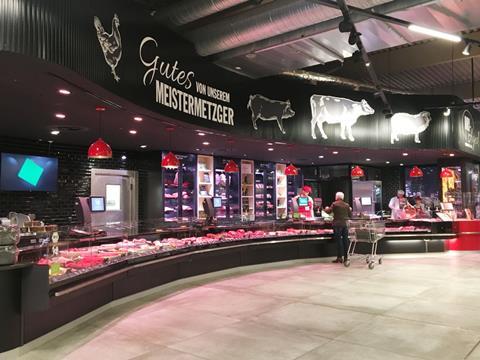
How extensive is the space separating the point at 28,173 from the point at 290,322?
22.8 ft

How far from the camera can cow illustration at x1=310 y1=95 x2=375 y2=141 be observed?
11742 mm

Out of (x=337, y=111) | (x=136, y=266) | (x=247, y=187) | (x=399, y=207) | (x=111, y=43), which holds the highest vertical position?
(x=337, y=111)

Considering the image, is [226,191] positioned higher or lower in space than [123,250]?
higher

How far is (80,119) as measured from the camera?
763 centimetres

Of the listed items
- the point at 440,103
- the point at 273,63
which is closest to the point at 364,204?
the point at 440,103

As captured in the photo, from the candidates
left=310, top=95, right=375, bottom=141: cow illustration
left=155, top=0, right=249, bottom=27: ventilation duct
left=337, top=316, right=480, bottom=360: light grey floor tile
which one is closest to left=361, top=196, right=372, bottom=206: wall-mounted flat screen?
left=310, top=95, right=375, bottom=141: cow illustration

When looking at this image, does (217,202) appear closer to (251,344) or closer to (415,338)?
(251,344)

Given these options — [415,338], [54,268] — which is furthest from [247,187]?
[415,338]

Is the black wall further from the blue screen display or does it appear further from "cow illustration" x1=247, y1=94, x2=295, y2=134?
the blue screen display

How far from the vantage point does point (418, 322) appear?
207 inches

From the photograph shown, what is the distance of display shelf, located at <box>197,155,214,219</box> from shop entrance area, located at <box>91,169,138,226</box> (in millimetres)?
2023

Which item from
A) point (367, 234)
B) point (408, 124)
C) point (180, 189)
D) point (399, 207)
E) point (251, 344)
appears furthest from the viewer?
point (399, 207)

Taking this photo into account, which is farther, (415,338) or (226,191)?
(226,191)

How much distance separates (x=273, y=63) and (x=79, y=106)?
4394mm
